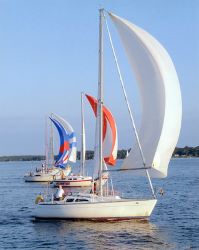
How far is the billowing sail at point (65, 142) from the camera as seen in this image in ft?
228

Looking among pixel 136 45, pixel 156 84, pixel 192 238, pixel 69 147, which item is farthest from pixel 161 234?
pixel 69 147

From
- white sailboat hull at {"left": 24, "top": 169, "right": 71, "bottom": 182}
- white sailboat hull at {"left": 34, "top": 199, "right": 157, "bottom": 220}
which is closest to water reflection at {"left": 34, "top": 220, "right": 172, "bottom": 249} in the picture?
white sailboat hull at {"left": 34, "top": 199, "right": 157, "bottom": 220}

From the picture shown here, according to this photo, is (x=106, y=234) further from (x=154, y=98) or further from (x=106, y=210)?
(x=154, y=98)

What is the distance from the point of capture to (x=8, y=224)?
32.0 m

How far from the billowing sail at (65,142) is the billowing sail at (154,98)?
39385mm

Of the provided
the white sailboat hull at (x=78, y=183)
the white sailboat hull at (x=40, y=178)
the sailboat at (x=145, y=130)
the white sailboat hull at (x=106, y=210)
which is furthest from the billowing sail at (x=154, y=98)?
the white sailboat hull at (x=40, y=178)

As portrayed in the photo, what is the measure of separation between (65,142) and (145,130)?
39829mm

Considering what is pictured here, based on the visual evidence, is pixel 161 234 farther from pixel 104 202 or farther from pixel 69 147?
pixel 69 147

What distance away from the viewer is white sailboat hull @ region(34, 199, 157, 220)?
97.4 ft

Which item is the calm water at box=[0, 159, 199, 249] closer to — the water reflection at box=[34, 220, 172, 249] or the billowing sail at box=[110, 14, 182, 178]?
the water reflection at box=[34, 220, 172, 249]

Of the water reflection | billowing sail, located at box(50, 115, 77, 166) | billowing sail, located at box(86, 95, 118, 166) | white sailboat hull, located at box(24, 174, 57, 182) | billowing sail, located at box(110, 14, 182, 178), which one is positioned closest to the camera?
the water reflection

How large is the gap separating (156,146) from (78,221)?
6.17 metres

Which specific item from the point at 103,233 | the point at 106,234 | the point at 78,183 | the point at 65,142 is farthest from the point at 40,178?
the point at 106,234

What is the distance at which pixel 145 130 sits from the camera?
99.1 ft
